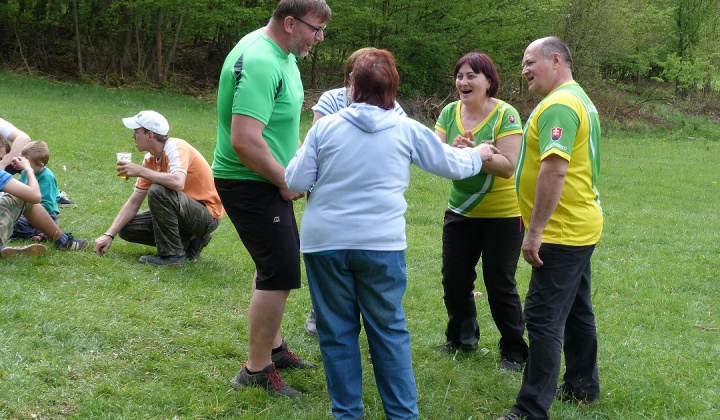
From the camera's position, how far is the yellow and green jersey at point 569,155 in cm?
355

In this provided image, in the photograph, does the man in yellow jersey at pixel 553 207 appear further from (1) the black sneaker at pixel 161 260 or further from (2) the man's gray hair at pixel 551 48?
(1) the black sneaker at pixel 161 260

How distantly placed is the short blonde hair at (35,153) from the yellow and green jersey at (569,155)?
466cm

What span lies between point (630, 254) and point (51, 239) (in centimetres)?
660

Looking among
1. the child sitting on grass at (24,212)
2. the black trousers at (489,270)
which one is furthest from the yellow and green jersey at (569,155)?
the child sitting on grass at (24,212)

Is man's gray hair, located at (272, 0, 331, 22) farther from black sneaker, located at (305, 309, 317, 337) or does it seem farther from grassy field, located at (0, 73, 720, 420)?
black sneaker, located at (305, 309, 317, 337)

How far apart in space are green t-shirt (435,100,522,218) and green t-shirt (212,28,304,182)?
3.98 ft

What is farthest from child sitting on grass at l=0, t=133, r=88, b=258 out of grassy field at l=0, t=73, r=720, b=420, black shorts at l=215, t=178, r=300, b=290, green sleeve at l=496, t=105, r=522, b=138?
green sleeve at l=496, t=105, r=522, b=138

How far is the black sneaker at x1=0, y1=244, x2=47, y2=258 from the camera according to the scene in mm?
5645

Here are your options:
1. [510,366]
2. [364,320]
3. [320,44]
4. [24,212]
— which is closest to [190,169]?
[24,212]

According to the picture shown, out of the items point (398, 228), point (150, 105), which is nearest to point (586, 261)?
point (398, 228)

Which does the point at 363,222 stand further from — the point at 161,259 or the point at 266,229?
the point at 161,259

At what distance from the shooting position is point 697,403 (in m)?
4.29

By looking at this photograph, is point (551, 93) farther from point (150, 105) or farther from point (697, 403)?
point (150, 105)

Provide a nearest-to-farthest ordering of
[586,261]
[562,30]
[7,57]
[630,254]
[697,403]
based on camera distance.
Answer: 1. [586,261]
2. [697,403]
3. [630,254]
4. [7,57]
5. [562,30]
